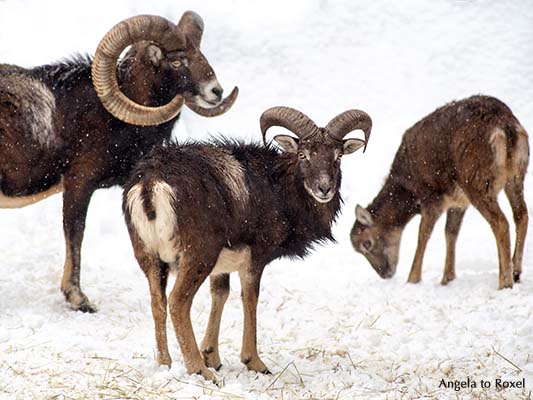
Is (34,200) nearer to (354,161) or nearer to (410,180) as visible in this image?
(410,180)

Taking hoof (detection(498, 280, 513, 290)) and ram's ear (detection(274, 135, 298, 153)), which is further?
hoof (detection(498, 280, 513, 290))

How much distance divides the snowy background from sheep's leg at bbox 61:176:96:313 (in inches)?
8.2

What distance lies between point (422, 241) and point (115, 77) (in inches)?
204

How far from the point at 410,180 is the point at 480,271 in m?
1.84

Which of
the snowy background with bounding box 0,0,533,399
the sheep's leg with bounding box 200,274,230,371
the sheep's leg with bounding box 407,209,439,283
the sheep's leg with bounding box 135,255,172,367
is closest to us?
the sheep's leg with bounding box 135,255,172,367

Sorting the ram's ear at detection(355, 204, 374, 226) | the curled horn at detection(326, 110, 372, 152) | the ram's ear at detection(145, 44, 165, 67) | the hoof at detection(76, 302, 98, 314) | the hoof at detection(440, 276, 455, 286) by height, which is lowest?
the hoof at detection(76, 302, 98, 314)

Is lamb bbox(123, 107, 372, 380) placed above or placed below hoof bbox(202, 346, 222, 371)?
above

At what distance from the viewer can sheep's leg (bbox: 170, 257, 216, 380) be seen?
777cm

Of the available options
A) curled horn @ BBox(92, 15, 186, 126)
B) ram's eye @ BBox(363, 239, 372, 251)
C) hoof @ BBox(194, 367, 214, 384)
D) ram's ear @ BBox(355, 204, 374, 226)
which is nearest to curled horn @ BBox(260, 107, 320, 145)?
curled horn @ BBox(92, 15, 186, 126)

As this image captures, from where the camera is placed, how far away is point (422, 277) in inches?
505

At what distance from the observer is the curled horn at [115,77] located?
9977 mm

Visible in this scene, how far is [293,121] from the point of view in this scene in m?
9.04

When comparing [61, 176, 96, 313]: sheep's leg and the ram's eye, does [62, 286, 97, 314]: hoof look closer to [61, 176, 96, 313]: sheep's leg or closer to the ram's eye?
[61, 176, 96, 313]: sheep's leg

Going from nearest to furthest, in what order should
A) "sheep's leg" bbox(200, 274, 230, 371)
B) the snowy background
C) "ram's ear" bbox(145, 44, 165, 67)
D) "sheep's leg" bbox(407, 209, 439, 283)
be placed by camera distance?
the snowy background, "sheep's leg" bbox(200, 274, 230, 371), "ram's ear" bbox(145, 44, 165, 67), "sheep's leg" bbox(407, 209, 439, 283)
